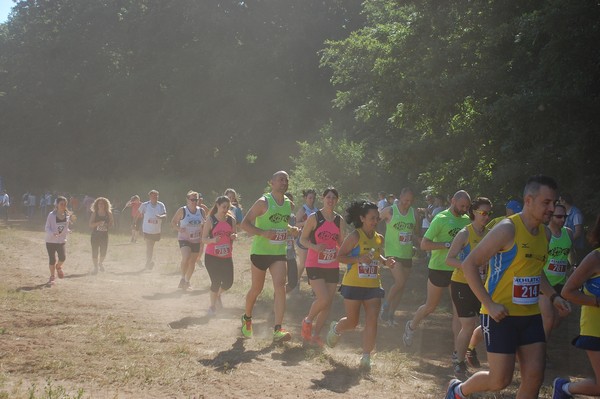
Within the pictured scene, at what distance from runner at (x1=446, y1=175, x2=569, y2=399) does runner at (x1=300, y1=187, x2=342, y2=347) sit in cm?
405

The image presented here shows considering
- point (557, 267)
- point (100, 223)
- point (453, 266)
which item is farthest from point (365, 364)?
point (100, 223)

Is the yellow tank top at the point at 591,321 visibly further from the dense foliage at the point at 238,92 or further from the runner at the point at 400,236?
the dense foliage at the point at 238,92

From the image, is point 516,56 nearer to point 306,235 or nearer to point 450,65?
point 450,65

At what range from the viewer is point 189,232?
14.9m

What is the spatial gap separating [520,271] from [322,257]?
14.0 ft

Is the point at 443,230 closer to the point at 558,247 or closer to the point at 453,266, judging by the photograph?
the point at 453,266

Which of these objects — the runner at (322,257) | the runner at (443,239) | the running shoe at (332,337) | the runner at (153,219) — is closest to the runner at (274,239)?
the runner at (322,257)

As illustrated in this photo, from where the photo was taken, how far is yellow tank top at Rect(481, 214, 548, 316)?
5.64 m

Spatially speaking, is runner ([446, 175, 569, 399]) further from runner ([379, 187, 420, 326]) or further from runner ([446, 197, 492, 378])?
runner ([379, 187, 420, 326])

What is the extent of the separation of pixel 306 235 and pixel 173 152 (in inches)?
1588

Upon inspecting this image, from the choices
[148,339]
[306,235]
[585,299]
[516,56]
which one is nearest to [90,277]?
[148,339]

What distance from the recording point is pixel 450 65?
1553 centimetres

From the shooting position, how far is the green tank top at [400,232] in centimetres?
1191

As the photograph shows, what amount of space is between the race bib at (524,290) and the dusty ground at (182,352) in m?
2.37
